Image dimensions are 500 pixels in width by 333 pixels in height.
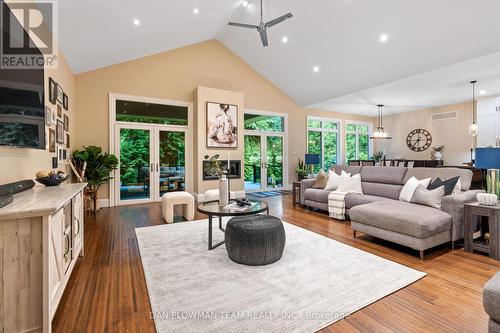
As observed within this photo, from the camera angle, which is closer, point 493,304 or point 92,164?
point 493,304

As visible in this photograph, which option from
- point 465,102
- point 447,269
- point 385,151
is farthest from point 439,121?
point 447,269

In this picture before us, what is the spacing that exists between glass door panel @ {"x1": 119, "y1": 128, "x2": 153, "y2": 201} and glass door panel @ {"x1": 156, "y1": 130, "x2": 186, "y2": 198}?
303 millimetres

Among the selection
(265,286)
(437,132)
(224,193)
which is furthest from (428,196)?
(437,132)

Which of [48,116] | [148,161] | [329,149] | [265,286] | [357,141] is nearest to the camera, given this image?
[265,286]

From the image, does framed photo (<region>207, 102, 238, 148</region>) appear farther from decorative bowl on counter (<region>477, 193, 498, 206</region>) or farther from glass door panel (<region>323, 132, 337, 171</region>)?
decorative bowl on counter (<region>477, 193, 498, 206</region>)

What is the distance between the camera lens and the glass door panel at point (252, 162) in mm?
8173

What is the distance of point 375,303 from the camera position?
196cm

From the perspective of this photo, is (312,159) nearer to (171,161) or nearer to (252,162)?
(252,162)

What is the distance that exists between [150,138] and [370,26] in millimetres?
5752

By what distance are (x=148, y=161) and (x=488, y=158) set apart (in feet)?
21.7

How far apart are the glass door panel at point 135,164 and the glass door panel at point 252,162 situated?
10.1 feet

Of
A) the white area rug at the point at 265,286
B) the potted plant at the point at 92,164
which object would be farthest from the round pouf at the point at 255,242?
the potted plant at the point at 92,164

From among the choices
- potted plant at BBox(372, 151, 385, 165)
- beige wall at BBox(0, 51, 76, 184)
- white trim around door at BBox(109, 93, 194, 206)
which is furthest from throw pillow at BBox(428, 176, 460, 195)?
potted plant at BBox(372, 151, 385, 165)

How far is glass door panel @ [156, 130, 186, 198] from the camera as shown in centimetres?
666
